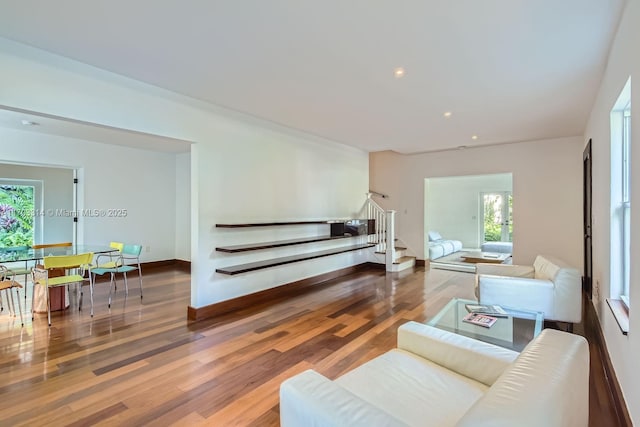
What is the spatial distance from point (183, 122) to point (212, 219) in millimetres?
1177

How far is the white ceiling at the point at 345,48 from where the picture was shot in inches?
82.5

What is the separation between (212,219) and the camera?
4.05 metres

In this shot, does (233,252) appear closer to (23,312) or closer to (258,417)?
(258,417)

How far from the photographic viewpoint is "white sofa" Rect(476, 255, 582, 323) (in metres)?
3.25

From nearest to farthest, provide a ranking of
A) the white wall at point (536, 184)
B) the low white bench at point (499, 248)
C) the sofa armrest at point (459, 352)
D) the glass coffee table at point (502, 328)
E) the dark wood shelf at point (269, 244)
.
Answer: the sofa armrest at point (459, 352) < the glass coffee table at point (502, 328) < the dark wood shelf at point (269, 244) < the white wall at point (536, 184) < the low white bench at point (499, 248)

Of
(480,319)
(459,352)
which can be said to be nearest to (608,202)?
(480,319)

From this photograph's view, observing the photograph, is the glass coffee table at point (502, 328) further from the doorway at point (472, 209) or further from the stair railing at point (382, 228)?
the doorway at point (472, 209)

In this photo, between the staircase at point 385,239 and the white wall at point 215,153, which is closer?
the white wall at point 215,153

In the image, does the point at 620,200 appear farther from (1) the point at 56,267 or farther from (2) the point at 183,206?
(2) the point at 183,206

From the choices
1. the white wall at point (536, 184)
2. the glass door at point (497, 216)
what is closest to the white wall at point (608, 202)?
the white wall at point (536, 184)

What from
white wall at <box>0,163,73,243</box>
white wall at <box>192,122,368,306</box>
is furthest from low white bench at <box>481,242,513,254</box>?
white wall at <box>0,163,73,243</box>

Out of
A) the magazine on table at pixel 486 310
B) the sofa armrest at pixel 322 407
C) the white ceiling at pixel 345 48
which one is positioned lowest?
the magazine on table at pixel 486 310

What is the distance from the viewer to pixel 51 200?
682cm

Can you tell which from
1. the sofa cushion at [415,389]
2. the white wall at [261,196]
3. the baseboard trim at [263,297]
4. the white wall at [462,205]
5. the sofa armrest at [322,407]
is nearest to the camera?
the sofa armrest at [322,407]
